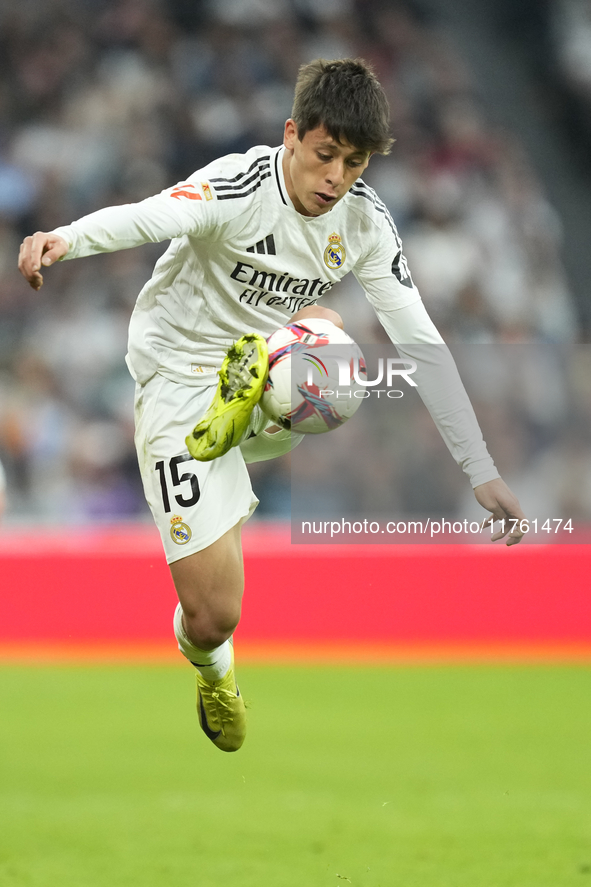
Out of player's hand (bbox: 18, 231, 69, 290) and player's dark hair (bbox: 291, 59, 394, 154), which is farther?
player's dark hair (bbox: 291, 59, 394, 154)

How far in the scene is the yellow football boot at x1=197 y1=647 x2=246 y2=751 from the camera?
415 cm

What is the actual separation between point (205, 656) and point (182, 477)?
644mm

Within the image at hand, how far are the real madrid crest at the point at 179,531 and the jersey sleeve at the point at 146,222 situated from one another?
3.13 feet

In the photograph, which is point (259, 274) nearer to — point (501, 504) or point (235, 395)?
point (235, 395)

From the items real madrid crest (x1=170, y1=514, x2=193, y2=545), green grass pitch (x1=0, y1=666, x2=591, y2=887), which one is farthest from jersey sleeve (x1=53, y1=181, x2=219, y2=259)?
green grass pitch (x1=0, y1=666, x2=591, y2=887)

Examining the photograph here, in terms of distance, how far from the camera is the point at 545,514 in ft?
27.4

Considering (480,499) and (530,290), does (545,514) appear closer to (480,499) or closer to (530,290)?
(530,290)

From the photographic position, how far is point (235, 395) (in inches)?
137

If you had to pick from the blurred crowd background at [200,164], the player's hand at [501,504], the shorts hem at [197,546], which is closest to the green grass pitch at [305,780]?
the shorts hem at [197,546]

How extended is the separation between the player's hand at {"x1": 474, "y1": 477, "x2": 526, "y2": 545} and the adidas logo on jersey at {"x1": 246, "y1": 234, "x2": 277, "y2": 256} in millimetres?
1003

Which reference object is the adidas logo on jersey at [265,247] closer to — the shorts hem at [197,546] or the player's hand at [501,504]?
the shorts hem at [197,546]

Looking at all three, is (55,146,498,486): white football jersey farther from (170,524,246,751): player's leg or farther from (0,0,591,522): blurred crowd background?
(0,0,591,522): blurred crowd background

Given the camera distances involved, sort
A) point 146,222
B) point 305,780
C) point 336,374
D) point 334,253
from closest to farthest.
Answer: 1. point 146,222
2. point 336,374
3. point 334,253
4. point 305,780

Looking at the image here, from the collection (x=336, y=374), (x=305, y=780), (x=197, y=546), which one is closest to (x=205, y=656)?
(x=197, y=546)
